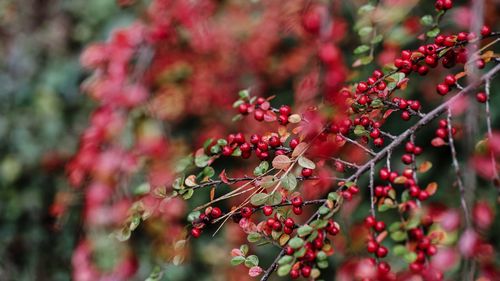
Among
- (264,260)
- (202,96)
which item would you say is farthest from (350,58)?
(264,260)

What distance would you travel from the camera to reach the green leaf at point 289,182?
741 mm

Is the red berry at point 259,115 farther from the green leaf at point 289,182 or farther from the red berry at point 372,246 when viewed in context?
the red berry at point 372,246

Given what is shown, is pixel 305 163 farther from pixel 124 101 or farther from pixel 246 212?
pixel 124 101

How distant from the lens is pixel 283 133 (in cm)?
81

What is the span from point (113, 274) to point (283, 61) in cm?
128

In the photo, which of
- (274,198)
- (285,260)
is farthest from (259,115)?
(285,260)

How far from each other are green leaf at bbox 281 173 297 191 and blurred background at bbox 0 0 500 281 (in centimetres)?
70

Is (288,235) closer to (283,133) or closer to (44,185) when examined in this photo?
(283,133)

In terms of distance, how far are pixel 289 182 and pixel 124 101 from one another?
3.38 ft

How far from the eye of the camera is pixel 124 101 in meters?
1.64

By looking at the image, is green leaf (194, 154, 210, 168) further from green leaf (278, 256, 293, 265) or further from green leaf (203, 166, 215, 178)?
green leaf (278, 256, 293, 265)

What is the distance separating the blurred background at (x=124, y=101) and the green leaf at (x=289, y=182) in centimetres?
70

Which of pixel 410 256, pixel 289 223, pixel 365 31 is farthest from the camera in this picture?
pixel 365 31

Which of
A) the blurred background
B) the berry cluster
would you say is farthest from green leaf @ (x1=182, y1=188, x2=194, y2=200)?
the blurred background
